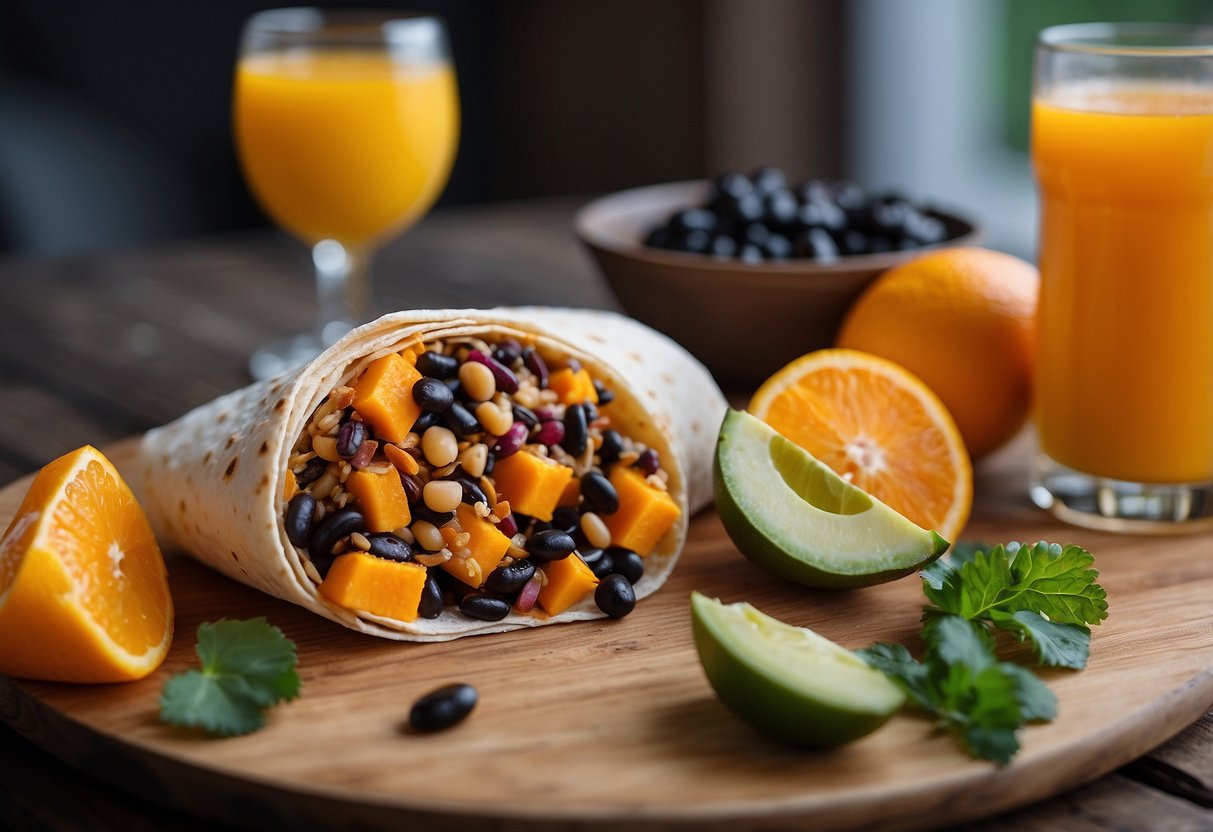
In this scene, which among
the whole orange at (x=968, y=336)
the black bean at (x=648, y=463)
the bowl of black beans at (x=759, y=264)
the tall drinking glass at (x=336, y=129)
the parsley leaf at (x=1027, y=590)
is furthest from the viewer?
the tall drinking glass at (x=336, y=129)

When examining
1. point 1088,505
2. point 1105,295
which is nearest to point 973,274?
point 1105,295

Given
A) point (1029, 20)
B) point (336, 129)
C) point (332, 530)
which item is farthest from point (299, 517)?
point (1029, 20)

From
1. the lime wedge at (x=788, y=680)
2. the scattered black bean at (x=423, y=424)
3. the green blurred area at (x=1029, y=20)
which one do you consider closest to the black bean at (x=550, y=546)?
the scattered black bean at (x=423, y=424)

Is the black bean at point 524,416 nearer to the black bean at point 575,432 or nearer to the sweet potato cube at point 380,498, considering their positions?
the black bean at point 575,432

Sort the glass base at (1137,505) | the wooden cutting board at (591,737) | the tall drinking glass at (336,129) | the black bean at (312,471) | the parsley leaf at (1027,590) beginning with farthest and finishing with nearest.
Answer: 1. the tall drinking glass at (336,129)
2. the glass base at (1137,505)
3. the black bean at (312,471)
4. the parsley leaf at (1027,590)
5. the wooden cutting board at (591,737)

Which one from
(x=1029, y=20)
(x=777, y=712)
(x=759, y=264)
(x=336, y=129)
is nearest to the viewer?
(x=777, y=712)

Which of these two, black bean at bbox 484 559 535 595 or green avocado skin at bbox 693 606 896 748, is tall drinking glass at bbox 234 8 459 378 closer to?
black bean at bbox 484 559 535 595

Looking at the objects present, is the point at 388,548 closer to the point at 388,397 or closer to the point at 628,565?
the point at 388,397
